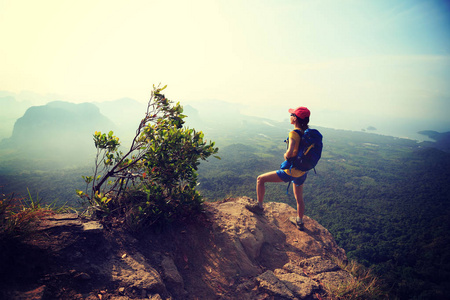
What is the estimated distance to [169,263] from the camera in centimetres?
343

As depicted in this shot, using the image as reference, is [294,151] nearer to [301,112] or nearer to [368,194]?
[301,112]

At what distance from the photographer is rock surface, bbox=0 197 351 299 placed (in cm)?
235

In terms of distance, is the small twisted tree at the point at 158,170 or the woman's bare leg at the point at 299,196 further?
the woman's bare leg at the point at 299,196

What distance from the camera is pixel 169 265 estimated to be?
11.1 feet

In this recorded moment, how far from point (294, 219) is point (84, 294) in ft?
19.7

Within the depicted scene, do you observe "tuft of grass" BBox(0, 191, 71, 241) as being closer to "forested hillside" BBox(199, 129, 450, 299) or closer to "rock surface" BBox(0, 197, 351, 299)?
"rock surface" BBox(0, 197, 351, 299)

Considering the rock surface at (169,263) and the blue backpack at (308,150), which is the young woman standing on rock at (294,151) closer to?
the blue backpack at (308,150)

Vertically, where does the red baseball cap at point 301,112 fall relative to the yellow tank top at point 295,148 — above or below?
above

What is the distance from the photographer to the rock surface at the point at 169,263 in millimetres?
2354

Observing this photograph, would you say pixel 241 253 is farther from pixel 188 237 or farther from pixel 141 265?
pixel 141 265

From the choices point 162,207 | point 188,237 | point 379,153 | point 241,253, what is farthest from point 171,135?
point 379,153

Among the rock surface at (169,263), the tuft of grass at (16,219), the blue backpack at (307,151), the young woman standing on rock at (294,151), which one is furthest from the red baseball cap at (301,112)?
the tuft of grass at (16,219)

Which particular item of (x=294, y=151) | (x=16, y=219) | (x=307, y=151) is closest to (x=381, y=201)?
(x=307, y=151)

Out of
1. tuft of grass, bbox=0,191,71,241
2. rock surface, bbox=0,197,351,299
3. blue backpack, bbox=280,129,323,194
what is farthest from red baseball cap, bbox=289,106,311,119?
tuft of grass, bbox=0,191,71,241
